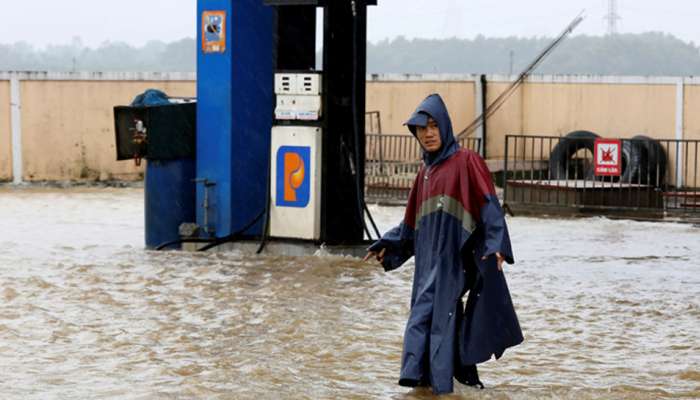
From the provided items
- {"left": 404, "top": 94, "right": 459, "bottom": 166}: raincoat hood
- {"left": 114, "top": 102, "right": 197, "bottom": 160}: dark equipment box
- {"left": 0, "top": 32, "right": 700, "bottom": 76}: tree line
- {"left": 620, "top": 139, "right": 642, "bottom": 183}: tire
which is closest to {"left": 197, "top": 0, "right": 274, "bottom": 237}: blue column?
{"left": 114, "top": 102, "right": 197, "bottom": 160}: dark equipment box

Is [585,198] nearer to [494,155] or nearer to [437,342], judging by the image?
[494,155]

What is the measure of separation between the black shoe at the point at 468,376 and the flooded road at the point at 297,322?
104mm

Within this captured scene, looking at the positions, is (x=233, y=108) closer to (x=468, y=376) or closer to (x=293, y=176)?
(x=293, y=176)

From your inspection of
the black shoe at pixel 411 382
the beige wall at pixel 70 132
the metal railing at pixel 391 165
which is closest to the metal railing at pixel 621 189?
the metal railing at pixel 391 165

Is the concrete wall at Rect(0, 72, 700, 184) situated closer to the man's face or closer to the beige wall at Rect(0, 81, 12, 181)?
the beige wall at Rect(0, 81, 12, 181)

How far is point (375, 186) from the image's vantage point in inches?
895

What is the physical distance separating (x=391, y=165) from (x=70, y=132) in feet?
19.7

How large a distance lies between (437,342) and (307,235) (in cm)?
696

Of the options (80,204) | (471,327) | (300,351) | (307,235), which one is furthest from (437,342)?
(80,204)

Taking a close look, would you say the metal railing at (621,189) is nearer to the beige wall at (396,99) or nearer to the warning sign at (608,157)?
the warning sign at (608,157)

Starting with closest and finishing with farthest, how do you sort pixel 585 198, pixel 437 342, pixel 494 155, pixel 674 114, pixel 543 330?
pixel 437 342 < pixel 543 330 < pixel 585 198 < pixel 674 114 < pixel 494 155

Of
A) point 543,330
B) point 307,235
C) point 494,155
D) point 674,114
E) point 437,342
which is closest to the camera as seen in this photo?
point 437,342

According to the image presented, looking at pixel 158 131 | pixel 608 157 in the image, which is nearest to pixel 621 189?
pixel 608 157

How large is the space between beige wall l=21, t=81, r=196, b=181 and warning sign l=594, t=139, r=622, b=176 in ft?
29.4
